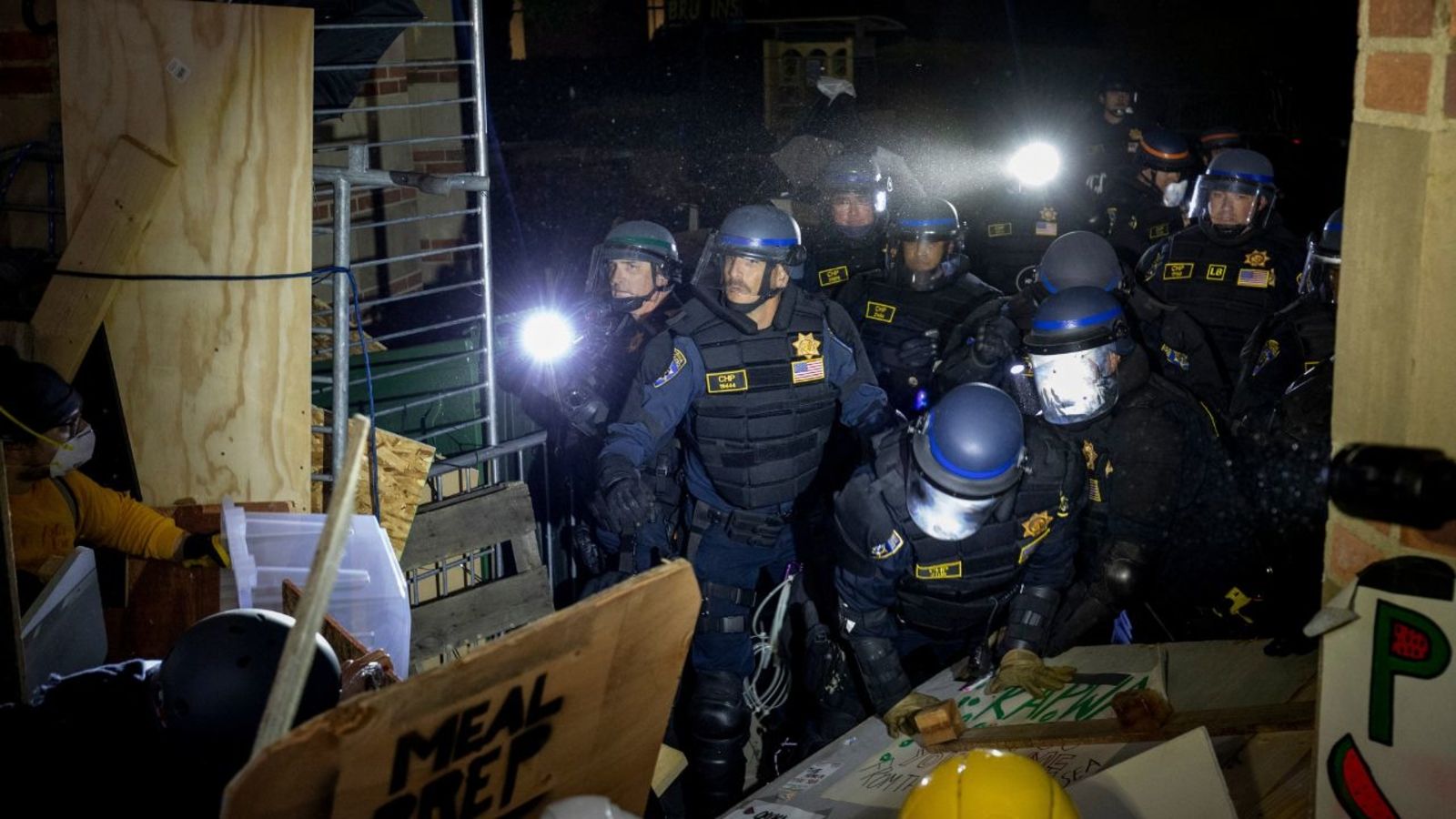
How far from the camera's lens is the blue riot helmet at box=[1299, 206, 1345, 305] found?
19.0 ft

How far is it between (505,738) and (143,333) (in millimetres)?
2889

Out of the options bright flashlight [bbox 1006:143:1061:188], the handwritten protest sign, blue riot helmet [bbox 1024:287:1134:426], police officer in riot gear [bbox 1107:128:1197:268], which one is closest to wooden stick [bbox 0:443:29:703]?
the handwritten protest sign

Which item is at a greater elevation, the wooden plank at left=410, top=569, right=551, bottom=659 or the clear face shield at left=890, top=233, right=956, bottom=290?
the clear face shield at left=890, top=233, right=956, bottom=290

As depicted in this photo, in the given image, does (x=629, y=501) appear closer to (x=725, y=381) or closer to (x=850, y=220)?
(x=725, y=381)

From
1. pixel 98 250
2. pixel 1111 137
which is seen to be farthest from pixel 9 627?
pixel 1111 137

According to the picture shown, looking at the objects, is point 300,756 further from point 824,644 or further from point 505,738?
point 824,644

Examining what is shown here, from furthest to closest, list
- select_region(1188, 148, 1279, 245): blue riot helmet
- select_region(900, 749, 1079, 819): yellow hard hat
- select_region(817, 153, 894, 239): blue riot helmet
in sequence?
select_region(817, 153, 894, 239): blue riot helmet → select_region(1188, 148, 1279, 245): blue riot helmet → select_region(900, 749, 1079, 819): yellow hard hat

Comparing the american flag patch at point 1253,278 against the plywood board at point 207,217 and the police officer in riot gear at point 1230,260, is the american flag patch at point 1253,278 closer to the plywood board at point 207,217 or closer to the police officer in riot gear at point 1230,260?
the police officer in riot gear at point 1230,260

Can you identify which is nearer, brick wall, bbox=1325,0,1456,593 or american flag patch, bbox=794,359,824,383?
brick wall, bbox=1325,0,1456,593

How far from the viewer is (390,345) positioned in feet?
25.5

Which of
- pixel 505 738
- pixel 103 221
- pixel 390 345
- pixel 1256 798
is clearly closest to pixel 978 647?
pixel 1256 798

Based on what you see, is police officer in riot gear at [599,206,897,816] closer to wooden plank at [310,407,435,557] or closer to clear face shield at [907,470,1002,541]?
wooden plank at [310,407,435,557]

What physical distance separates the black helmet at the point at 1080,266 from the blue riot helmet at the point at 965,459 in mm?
2033

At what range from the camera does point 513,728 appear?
246 centimetres
